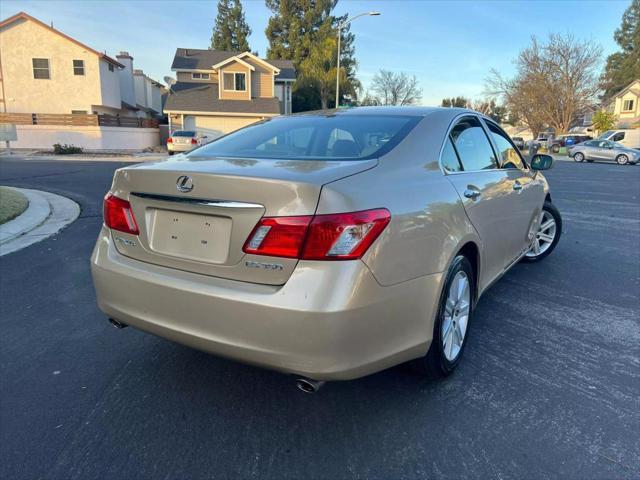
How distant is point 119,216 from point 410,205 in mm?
1597

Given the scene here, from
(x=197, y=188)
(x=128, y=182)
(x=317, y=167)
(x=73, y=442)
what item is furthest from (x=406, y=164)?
(x=73, y=442)

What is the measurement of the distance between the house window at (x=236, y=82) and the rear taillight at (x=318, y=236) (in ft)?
112

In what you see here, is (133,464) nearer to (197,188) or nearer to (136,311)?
(136,311)

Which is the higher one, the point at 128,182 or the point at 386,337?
the point at 128,182

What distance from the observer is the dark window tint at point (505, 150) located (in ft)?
13.4

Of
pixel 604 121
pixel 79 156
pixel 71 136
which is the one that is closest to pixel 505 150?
pixel 79 156

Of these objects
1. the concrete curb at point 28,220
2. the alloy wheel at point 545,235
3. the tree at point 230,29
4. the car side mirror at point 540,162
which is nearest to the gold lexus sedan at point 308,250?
the car side mirror at point 540,162

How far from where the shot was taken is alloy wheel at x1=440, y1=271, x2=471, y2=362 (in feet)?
9.39

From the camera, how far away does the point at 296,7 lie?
175 ft

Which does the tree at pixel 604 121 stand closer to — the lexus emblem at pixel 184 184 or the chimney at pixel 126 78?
the chimney at pixel 126 78

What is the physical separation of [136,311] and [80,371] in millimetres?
829

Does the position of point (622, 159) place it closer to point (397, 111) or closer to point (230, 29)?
point (397, 111)

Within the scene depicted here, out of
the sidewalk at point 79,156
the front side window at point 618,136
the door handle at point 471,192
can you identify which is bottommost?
the sidewalk at point 79,156

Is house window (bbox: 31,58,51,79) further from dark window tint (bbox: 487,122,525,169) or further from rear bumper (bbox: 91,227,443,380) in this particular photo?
rear bumper (bbox: 91,227,443,380)
